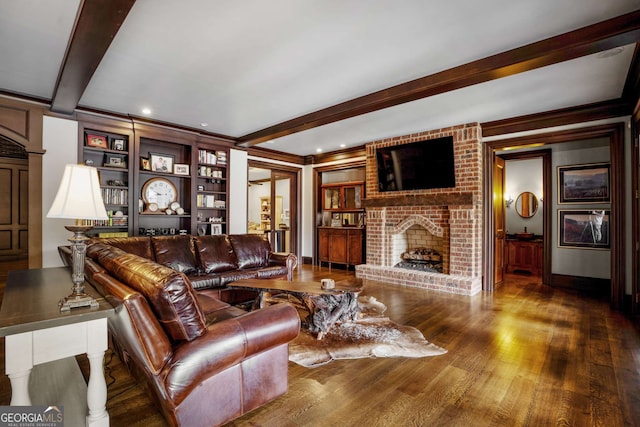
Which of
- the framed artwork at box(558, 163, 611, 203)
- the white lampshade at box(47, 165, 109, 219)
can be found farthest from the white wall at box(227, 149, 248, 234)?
the framed artwork at box(558, 163, 611, 203)

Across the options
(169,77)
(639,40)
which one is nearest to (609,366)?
(639,40)

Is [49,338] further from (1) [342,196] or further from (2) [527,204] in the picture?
(2) [527,204]

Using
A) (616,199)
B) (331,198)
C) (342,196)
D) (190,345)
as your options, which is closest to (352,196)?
(342,196)

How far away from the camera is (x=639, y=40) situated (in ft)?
7.79

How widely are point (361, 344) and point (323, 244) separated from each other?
4.53 meters

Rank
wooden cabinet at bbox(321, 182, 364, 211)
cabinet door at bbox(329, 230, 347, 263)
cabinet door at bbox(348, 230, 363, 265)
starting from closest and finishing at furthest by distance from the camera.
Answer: cabinet door at bbox(348, 230, 363, 265)
cabinet door at bbox(329, 230, 347, 263)
wooden cabinet at bbox(321, 182, 364, 211)

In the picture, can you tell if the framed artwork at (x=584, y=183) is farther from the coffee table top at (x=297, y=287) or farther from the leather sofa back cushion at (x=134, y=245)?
the leather sofa back cushion at (x=134, y=245)

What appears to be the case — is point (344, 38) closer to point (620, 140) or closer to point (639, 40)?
point (639, 40)

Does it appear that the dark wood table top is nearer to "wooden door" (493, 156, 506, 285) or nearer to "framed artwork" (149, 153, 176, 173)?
"framed artwork" (149, 153, 176, 173)

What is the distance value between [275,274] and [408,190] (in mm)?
2904

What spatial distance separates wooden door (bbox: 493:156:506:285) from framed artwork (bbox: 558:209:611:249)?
94cm

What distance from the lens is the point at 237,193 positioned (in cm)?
615

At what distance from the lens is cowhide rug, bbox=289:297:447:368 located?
262 cm

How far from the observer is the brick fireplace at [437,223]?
16.3 ft
